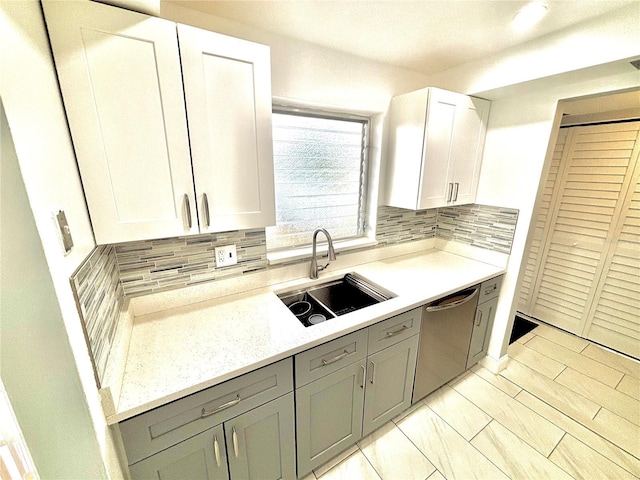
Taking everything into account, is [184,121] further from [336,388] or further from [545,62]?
[545,62]

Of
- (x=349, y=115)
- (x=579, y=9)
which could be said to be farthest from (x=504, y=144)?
(x=349, y=115)

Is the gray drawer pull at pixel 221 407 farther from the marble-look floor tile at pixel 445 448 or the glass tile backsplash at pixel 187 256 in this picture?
the marble-look floor tile at pixel 445 448

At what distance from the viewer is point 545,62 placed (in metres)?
1.46

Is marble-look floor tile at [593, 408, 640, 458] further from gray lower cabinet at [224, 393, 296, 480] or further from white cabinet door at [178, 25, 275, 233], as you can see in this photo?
white cabinet door at [178, 25, 275, 233]

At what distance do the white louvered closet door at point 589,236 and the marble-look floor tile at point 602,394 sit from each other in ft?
2.01

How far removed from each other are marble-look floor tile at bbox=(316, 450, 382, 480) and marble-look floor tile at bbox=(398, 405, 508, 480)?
1.10 feet

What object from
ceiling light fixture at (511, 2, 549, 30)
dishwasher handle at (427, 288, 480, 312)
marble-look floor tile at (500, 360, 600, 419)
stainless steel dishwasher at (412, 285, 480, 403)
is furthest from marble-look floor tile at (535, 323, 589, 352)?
ceiling light fixture at (511, 2, 549, 30)

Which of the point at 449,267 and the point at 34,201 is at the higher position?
the point at 34,201

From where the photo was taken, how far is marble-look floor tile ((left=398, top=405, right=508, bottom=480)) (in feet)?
4.66

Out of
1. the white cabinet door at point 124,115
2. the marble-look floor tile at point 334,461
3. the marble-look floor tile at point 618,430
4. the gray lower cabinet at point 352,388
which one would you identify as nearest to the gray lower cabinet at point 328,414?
the gray lower cabinet at point 352,388

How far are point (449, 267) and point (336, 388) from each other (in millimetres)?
1277

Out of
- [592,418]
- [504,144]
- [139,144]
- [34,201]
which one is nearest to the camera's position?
[34,201]

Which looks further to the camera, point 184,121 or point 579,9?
point 579,9

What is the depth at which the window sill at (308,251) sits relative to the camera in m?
1.63
